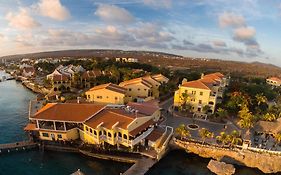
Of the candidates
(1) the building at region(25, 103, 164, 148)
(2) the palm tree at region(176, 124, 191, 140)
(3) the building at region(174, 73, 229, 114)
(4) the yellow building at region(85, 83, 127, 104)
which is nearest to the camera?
(1) the building at region(25, 103, 164, 148)

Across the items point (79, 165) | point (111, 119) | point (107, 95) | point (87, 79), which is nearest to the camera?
point (79, 165)

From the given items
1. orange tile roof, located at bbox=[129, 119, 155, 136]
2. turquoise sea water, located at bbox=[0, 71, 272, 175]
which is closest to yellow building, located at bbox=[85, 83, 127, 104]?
orange tile roof, located at bbox=[129, 119, 155, 136]

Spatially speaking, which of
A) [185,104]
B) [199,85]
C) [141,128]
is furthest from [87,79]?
[141,128]

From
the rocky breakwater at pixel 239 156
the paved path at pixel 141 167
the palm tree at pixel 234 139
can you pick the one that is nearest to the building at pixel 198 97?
the palm tree at pixel 234 139

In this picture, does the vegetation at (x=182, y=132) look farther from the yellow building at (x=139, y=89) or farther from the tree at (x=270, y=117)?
the yellow building at (x=139, y=89)

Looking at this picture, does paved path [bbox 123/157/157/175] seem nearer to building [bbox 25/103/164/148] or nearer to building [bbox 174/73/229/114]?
building [bbox 25/103/164/148]

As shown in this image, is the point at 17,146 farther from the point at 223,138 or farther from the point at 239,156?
the point at 239,156

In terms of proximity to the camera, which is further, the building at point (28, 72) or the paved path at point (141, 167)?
the building at point (28, 72)
